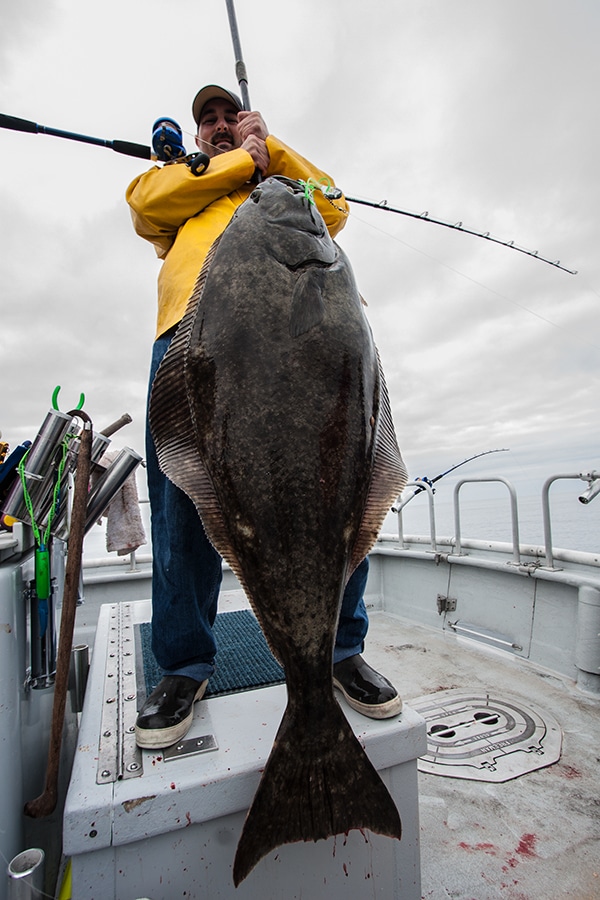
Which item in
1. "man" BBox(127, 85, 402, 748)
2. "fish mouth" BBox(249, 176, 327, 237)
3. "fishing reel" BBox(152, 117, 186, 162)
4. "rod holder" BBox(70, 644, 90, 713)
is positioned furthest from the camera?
"rod holder" BBox(70, 644, 90, 713)

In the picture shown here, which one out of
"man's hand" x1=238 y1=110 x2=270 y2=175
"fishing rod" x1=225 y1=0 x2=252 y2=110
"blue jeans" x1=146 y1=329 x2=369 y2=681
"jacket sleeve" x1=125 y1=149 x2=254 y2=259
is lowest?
"blue jeans" x1=146 y1=329 x2=369 y2=681

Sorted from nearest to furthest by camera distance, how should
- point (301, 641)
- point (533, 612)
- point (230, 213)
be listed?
point (301, 641)
point (230, 213)
point (533, 612)

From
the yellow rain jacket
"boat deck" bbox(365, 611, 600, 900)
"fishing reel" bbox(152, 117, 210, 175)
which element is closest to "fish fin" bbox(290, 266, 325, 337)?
the yellow rain jacket

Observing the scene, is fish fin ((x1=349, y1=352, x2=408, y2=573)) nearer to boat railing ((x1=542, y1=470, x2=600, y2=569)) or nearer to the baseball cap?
the baseball cap

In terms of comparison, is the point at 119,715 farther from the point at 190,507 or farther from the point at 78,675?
the point at 78,675

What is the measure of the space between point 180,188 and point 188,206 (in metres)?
0.09

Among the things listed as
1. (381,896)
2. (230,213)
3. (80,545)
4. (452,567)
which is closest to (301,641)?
(381,896)

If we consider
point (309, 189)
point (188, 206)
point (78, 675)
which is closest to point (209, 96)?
point (188, 206)

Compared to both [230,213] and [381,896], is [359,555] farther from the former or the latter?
[230,213]

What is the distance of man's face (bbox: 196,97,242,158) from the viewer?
Result: 2.71 meters

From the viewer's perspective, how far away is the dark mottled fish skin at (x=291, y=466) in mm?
1276

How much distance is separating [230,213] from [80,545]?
5.18 feet

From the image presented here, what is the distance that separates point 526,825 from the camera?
7.36 ft

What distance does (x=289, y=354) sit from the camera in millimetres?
1388
